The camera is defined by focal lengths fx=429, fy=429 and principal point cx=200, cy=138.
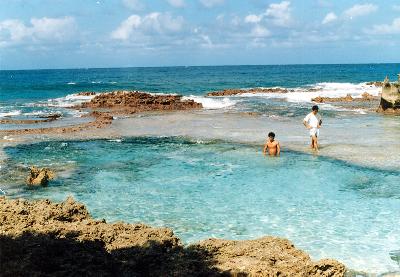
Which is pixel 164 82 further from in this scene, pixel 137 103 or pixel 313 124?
pixel 313 124

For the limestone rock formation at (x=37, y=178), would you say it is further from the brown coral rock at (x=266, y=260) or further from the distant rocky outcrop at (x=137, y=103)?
the distant rocky outcrop at (x=137, y=103)

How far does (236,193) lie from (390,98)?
19601 millimetres

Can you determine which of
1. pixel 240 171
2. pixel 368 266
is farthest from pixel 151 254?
Answer: pixel 240 171

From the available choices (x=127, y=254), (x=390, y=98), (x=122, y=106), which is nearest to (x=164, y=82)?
(x=122, y=106)

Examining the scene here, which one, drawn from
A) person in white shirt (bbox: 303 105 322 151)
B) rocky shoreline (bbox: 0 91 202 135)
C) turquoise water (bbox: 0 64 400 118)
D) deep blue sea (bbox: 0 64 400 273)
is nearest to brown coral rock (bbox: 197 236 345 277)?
deep blue sea (bbox: 0 64 400 273)

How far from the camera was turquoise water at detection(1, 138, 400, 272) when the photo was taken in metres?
8.15

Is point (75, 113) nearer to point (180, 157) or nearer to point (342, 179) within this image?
point (180, 157)

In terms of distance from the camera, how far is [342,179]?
466 inches

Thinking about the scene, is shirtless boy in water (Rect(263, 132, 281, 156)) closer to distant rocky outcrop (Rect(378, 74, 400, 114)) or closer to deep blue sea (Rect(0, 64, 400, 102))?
distant rocky outcrop (Rect(378, 74, 400, 114))

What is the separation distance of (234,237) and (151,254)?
7.84ft

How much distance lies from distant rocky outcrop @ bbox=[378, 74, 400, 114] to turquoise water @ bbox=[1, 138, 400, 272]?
14.4 metres

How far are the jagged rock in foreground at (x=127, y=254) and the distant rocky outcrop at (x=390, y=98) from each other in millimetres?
22975

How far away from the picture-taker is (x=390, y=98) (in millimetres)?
26625

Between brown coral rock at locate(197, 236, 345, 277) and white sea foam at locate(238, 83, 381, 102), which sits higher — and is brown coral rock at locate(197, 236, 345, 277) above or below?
below
